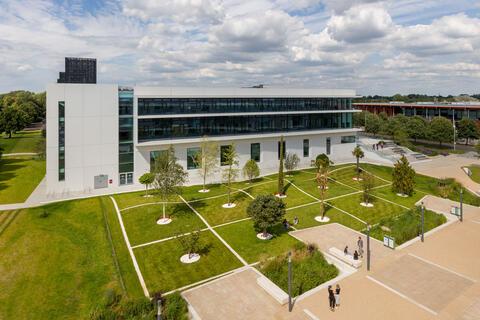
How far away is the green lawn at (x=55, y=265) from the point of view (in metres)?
20.5

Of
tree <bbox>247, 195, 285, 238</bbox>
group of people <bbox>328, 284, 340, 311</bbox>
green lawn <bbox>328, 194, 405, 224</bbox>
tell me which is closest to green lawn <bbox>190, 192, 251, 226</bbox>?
tree <bbox>247, 195, 285, 238</bbox>

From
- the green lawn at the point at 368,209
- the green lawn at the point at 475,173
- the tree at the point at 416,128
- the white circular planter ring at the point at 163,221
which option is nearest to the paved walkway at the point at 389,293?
the green lawn at the point at 368,209

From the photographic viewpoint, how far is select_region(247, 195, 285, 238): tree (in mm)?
28281

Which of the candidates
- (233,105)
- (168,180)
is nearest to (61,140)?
(168,180)

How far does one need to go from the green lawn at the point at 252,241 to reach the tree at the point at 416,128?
67.5 metres

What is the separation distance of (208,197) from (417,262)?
977 inches

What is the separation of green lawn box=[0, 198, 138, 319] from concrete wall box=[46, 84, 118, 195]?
737 cm

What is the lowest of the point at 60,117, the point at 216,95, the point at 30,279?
the point at 30,279

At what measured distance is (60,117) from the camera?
4072 cm

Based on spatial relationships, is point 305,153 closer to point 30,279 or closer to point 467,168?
point 467,168

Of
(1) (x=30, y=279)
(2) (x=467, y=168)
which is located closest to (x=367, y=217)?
(1) (x=30, y=279)

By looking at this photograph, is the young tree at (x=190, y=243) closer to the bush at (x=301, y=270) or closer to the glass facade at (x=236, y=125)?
the bush at (x=301, y=270)

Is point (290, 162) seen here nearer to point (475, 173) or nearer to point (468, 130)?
point (475, 173)

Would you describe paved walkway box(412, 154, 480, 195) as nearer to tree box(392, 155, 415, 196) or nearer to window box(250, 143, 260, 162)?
tree box(392, 155, 415, 196)
